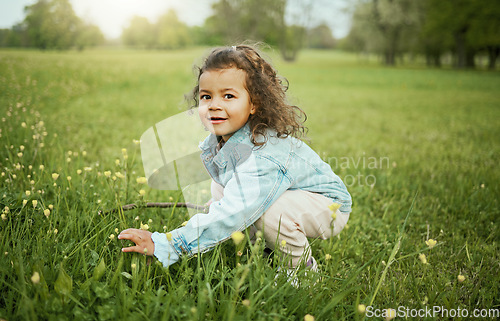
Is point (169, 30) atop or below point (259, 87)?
atop

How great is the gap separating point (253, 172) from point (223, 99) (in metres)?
0.48

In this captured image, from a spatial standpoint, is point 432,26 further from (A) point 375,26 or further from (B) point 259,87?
(B) point 259,87

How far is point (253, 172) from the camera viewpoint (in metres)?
1.70

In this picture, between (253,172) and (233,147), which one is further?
(233,147)

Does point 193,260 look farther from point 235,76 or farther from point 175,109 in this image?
point 175,109

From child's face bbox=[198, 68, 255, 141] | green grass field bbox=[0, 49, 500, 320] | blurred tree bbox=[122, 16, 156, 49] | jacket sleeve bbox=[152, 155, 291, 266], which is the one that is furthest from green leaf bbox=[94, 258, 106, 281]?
blurred tree bbox=[122, 16, 156, 49]

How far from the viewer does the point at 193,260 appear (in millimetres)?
1812

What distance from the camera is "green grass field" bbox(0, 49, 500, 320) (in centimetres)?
141

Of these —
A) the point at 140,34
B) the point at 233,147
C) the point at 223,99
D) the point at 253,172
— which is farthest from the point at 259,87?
the point at 140,34

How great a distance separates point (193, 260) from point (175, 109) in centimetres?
614

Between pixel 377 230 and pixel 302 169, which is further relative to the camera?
pixel 377 230

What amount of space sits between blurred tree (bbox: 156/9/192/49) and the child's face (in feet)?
170

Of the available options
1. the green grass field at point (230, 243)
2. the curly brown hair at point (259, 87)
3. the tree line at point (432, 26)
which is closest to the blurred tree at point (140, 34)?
the tree line at point (432, 26)

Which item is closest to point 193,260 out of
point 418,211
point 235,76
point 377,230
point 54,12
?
point 235,76
